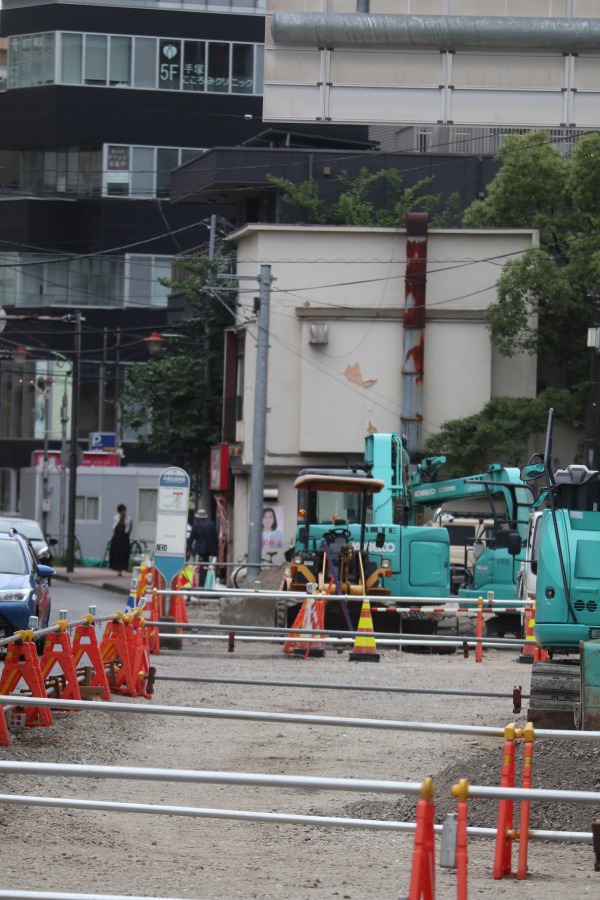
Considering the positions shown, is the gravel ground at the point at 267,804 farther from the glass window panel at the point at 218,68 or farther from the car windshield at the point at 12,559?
the glass window panel at the point at 218,68

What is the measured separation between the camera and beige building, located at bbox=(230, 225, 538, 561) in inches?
1555

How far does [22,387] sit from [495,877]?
6033 centimetres

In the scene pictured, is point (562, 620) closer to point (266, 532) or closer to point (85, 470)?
point (266, 532)

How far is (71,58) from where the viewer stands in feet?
213

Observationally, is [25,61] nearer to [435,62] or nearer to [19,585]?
[435,62]

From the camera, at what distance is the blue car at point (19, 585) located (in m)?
18.4

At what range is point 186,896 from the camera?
775 centimetres

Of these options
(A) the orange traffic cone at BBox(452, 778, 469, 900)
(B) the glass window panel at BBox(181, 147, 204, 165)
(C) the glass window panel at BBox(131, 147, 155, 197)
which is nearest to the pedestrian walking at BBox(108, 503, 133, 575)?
(C) the glass window panel at BBox(131, 147, 155, 197)

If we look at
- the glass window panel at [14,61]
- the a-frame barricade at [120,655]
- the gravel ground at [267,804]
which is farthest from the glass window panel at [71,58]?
the a-frame barricade at [120,655]

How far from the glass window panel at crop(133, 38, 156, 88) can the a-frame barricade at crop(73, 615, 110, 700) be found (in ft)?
177

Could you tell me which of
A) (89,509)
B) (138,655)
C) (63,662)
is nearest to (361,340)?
(89,509)

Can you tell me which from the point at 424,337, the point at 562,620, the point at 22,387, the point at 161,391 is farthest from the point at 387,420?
the point at 22,387

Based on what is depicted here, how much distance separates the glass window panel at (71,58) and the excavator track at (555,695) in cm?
5449

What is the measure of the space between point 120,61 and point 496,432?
112 feet
